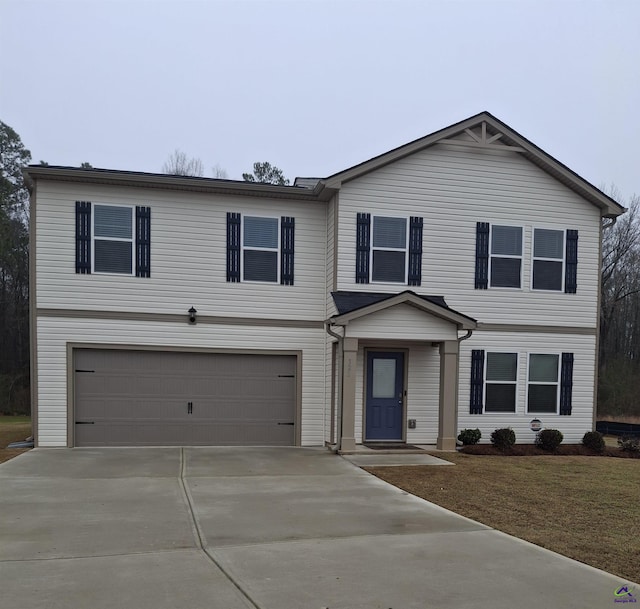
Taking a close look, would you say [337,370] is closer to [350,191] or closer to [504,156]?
[350,191]

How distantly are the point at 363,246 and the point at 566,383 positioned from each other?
5.91 m

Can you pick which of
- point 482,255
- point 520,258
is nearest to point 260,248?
point 482,255

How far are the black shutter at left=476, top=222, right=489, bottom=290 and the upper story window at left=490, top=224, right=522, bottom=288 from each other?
18cm

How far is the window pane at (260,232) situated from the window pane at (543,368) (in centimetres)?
660

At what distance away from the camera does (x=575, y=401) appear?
13062 mm

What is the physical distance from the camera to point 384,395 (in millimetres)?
12219

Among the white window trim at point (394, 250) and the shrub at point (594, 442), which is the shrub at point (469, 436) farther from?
the white window trim at point (394, 250)

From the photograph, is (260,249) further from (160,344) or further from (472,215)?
(472,215)

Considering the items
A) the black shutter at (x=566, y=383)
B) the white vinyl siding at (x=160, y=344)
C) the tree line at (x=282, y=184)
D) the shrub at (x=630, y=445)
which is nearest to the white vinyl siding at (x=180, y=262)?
the white vinyl siding at (x=160, y=344)

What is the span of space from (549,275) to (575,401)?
10.0 feet

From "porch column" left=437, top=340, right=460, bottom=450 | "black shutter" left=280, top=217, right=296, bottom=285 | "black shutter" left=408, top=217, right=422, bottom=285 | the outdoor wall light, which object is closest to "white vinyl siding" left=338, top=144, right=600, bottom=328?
"black shutter" left=408, top=217, right=422, bottom=285

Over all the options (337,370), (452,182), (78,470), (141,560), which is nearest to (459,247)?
(452,182)

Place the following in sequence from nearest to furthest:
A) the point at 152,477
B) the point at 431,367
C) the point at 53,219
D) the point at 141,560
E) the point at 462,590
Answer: the point at 462,590
the point at 141,560
the point at 152,477
the point at 53,219
the point at 431,367

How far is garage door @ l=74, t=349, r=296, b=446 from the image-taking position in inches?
455
